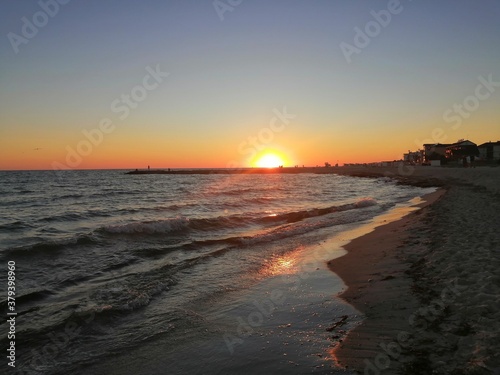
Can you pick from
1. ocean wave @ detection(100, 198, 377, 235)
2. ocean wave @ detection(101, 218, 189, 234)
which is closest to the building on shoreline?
ocean wave @ detection(100, 198, 377, 235)

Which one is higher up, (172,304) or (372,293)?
(372,293)

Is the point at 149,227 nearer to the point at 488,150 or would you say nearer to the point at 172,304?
the point at 172,304

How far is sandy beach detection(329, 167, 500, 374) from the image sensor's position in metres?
4.66

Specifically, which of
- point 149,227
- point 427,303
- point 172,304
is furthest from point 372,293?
point 149,227

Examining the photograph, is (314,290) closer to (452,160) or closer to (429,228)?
(429,228)

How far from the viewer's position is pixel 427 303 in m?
6.53

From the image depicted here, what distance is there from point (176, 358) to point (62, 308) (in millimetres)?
4082

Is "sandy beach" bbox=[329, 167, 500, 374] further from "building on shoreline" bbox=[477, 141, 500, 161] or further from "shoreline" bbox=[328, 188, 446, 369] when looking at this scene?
"building on shoreline" bbox=[477, 141, 500, 161]

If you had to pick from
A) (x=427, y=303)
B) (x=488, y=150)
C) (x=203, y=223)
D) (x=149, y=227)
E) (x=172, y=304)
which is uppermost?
(x=488, y=150)

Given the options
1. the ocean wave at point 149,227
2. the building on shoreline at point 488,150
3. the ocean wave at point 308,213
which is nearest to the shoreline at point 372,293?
the ocean wave at point 308,213

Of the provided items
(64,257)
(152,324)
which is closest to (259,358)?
(152,324)

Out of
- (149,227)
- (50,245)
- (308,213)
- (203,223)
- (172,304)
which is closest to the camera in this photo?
(172,304)

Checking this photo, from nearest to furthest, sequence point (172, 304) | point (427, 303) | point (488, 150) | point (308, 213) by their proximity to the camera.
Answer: point (427, 303) → point (172, 304) → point (308, 213) → point (488, 150)

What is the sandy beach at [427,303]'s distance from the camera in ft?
15.3
